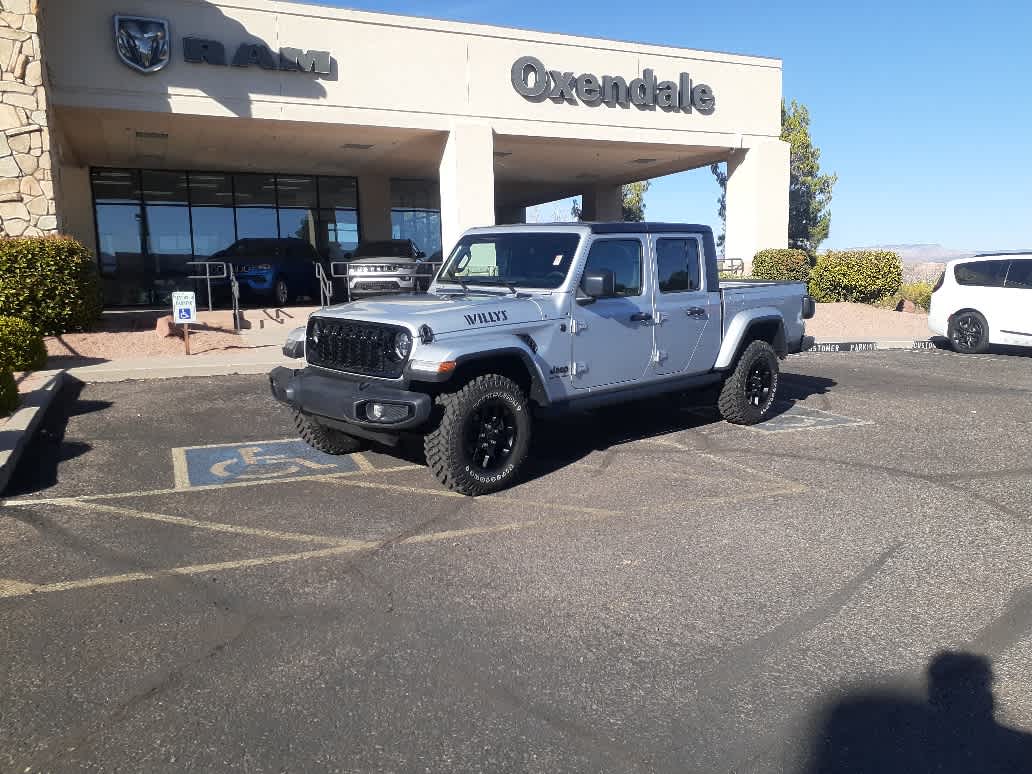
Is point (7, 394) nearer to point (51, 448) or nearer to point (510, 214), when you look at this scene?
point (51, 448)

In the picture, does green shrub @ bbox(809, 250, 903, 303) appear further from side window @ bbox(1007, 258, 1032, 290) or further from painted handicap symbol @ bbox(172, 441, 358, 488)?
painted handicap symbol @ bbox(172, 441, 358, 488)

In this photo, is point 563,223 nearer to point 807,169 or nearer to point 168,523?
point 168,523

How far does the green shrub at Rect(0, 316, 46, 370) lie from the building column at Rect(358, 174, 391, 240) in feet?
45.4

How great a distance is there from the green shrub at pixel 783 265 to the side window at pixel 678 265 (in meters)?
12.7

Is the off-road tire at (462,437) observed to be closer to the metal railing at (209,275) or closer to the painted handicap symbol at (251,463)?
the painted handicap symbol at (251,463)

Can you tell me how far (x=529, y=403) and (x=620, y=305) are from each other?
46.1 inches

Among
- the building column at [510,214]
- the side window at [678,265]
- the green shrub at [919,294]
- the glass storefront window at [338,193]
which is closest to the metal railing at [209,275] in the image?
the glass storefront window at [338,193]

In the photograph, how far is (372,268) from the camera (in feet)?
53.2

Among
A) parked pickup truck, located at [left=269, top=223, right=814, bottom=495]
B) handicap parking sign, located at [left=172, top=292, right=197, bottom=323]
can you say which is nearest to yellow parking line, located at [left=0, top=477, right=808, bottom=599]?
parked pickup truck, located at [left=269, top=223, right=814, bottom=495]

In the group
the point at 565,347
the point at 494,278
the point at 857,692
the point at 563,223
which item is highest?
the point at 563,223

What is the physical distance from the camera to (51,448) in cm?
719

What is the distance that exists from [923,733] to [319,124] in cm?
1559

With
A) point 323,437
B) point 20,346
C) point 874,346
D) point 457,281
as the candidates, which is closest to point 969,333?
point 874,346

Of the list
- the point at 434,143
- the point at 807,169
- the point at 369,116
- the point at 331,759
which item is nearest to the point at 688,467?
the point at 331,759
